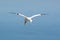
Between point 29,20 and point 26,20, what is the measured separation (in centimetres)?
24

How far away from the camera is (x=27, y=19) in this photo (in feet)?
28.9

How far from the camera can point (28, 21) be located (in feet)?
28.8

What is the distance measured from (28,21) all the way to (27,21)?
0.09 metres

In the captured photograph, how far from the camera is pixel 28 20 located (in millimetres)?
8750

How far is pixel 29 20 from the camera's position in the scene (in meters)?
8.70

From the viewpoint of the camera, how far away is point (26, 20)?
29.1ft

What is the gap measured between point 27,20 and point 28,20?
0.10m

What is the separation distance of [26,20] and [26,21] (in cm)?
8

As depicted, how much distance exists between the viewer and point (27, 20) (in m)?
8.83

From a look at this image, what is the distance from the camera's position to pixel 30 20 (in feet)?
28.4

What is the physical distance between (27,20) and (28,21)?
94 mm

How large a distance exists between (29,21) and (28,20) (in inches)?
4.1

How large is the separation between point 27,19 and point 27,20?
62mm
